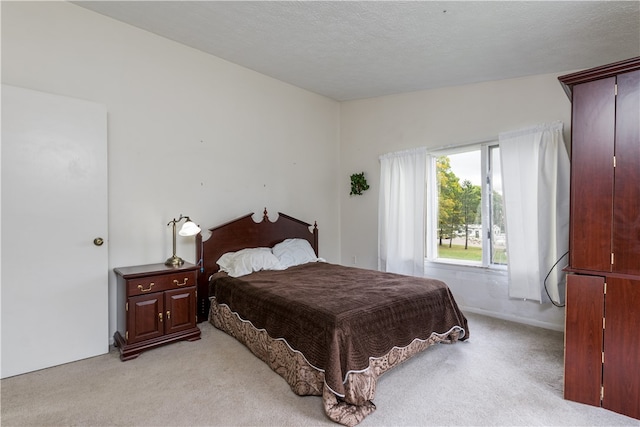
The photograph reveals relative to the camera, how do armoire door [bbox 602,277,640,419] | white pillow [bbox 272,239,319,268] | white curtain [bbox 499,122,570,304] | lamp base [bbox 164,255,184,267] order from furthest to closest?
white pillow [bbox 272,239,319,268]
white curtain [bbox 499,122,570,304]
lamp base [bbox 164,255,184,267]
armoire door [bbox 602,277,640,419]

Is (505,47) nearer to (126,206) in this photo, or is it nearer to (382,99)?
(382,99)

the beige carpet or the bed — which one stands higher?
the bed

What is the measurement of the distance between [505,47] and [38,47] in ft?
13.0

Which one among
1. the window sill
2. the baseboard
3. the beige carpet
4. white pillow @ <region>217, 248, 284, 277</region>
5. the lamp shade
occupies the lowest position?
the beige carpet

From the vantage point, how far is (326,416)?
74.5 inches

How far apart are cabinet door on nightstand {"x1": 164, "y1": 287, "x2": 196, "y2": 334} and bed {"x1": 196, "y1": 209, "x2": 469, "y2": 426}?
31 centimetres

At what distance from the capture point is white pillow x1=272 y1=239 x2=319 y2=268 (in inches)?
153

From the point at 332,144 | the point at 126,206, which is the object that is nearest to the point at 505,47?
the point at 332,144

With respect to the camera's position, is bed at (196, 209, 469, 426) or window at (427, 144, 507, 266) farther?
window at (427, 144, 507, 266)

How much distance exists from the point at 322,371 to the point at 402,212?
9.11 ft

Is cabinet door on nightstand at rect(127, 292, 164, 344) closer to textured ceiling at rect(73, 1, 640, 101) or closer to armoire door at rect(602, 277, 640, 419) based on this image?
textured ceiling at rect(73, 1, 640, 101)

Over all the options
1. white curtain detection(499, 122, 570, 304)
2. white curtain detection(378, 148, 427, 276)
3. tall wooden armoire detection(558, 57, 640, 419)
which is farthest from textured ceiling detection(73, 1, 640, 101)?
white curtain detection(378, 148, 427, 276)

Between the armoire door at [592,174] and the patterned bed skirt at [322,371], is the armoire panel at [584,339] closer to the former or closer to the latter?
the armoire door at [592,174]

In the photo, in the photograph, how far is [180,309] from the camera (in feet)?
9.59
